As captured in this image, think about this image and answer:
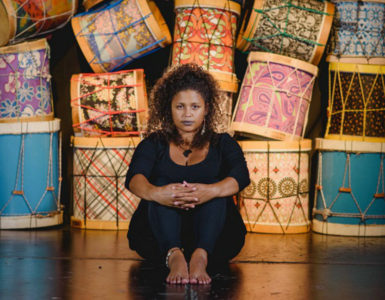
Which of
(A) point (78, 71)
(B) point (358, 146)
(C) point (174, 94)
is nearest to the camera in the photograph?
(C) point (174, 94)

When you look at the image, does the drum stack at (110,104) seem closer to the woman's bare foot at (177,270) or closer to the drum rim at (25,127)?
the drum rim at (25,127)

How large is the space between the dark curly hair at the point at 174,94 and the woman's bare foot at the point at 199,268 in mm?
548

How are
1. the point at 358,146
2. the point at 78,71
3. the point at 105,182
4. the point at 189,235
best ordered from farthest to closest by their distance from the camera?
the point at 78,71
the point at 105,182
the point at 358,146
the point at 189,235

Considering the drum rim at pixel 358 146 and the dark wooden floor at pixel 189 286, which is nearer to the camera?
the dark wooden floor at pixel 189 286

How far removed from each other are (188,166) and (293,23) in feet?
5.07

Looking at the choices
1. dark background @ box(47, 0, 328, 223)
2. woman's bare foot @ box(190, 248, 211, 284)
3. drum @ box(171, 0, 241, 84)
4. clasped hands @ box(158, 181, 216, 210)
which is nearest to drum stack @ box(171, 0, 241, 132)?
drum @ box(171, 0, 241, 84)

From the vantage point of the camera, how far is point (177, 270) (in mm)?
2488

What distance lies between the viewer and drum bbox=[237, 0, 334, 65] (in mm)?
3906

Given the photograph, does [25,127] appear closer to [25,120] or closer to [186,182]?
[25,120]

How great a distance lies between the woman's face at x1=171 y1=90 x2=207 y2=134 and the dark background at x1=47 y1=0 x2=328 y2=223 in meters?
1.59

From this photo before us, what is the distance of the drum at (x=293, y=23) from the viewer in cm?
391

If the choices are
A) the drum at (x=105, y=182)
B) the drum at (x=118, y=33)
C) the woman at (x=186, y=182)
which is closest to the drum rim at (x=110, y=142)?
the drum at (x=105, y=182)

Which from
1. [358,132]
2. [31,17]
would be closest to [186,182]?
[358,132]

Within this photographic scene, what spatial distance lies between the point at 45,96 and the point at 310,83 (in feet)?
5.40
